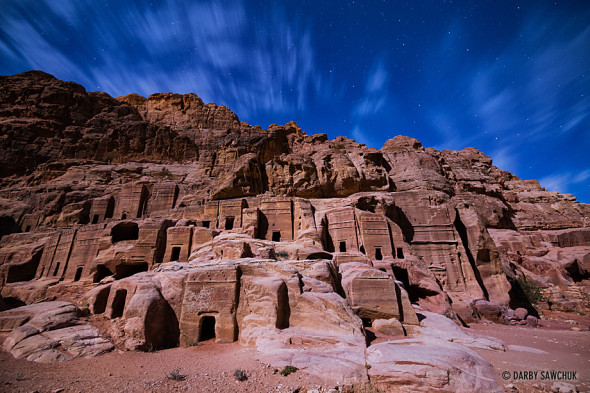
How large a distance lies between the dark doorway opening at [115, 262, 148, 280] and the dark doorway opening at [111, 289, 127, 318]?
7.72 m

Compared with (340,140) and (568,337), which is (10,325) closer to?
(568,337)

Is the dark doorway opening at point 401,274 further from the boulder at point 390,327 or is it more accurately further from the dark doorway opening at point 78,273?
the dark doorway opening at point 78,273

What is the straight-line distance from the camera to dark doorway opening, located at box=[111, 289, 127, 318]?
532 inches

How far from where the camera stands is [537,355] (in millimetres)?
11477

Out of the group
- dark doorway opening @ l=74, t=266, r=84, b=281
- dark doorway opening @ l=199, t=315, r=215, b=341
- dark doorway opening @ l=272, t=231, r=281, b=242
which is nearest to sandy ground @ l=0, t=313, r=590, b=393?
dark doorway opening @ l=199, t=315, r=215, b=341

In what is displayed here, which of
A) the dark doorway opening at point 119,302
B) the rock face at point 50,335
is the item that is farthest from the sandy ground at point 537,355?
the dark doorway opening at point 119,302

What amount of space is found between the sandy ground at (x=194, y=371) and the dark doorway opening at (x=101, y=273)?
1220 cm

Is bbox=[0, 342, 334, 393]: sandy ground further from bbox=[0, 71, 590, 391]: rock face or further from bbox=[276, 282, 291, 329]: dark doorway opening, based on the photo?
bbox=[276, 282, 291, 329]: dark doorway opening

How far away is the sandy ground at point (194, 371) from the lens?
7.30 m

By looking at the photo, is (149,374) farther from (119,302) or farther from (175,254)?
(175,254)

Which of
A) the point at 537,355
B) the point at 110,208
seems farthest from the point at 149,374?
the point at 110,208

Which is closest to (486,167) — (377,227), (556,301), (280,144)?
(556,301)

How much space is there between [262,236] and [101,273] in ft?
43.2

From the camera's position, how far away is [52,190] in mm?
35281
